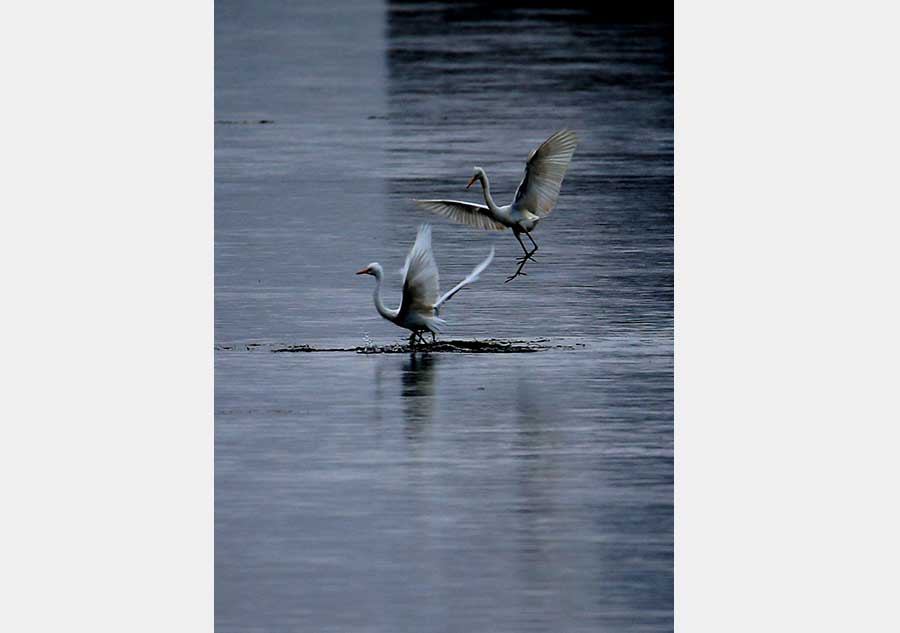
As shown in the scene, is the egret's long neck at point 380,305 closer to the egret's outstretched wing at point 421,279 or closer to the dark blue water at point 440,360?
the egret's outstretched wing at point 421,279

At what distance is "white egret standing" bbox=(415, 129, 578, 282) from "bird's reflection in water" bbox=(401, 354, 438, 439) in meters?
0.89

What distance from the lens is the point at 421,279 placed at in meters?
7.82

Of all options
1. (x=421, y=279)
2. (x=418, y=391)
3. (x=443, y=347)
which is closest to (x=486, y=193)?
(x=421, y=279)

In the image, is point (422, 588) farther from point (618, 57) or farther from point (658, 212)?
point (618, 57)

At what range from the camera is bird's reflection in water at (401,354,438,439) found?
712cm

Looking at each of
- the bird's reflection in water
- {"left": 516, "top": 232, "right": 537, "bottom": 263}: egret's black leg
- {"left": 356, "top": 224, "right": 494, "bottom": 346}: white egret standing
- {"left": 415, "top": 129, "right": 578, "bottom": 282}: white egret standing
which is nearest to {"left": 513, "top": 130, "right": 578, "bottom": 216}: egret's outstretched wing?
{"left": 415, "top": 129, "right": 578, "bottom": 282}: white egret standing

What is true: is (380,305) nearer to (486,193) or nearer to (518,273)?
(486,193)

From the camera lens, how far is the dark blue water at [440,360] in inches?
244

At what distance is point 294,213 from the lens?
942 cm

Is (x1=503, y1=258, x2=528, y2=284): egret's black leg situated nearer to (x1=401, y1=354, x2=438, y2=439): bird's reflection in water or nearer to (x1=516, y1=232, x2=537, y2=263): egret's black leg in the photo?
(x1=516, y1=232, x2=537, y2=263): egret's black leg

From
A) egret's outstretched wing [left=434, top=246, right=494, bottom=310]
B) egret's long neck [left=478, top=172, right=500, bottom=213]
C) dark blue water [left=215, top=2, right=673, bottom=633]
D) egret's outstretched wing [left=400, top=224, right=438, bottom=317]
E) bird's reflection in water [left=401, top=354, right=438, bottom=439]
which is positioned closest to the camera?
dark blue water [left=215, top=2, right=673, bottom=633]

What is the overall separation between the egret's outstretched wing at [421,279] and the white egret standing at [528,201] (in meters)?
0.61

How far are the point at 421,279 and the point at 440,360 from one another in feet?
1.01

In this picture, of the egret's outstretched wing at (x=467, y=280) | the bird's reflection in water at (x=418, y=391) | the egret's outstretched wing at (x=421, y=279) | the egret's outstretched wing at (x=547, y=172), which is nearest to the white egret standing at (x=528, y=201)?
the egret's outstretched wing at (x=547, y=172)
